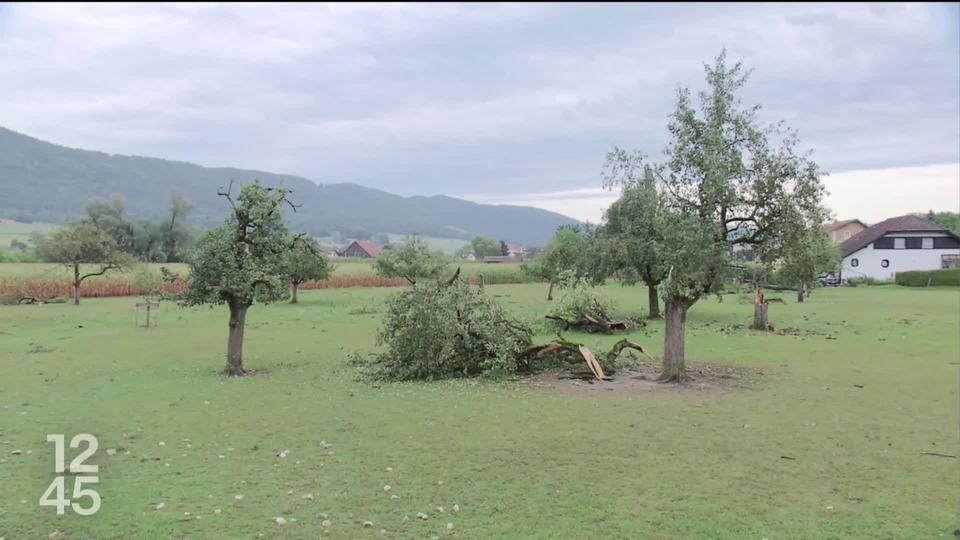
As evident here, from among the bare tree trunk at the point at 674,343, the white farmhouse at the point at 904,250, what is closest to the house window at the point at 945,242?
the white farmhouse at the point at 904,250

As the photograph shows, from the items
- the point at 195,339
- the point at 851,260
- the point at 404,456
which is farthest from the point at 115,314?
the point at 851,260

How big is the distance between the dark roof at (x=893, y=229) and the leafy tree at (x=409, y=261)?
44050 millimetres

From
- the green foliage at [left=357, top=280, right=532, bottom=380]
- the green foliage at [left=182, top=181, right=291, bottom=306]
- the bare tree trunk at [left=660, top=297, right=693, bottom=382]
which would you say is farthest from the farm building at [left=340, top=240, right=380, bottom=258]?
the bare tree trunk at [left=660, top=297, right=693, bottom=382]

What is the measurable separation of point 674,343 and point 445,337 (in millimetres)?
4745

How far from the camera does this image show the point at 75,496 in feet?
22.1

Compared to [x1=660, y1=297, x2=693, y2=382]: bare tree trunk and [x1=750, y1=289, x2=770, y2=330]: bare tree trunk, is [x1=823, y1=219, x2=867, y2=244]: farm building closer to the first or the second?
[x1=750, y1=289, x2=770, y2=330]: bare tree trunk

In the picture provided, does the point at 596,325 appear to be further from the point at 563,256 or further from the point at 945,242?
the point at 945,242

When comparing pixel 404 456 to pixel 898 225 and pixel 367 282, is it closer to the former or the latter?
pixel 367 282

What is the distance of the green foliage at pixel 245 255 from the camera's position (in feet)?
45.6

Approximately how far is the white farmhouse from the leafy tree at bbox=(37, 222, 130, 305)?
64.4 m

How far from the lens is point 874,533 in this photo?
595 centimetres

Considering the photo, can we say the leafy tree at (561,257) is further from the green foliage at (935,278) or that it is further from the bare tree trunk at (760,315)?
the green foliage at (935,278)

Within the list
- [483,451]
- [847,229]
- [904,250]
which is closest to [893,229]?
[904,250]

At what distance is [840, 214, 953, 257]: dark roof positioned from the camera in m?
67.4
